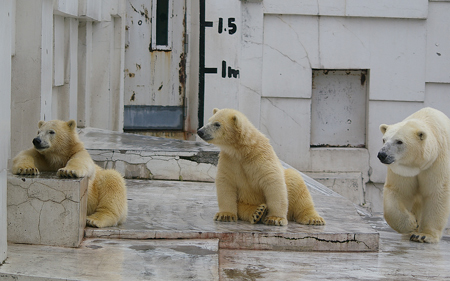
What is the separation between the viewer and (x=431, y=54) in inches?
327

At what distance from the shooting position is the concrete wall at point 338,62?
820 centimetres

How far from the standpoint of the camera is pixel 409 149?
463 centimetres

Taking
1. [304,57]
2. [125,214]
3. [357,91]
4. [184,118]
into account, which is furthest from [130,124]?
[125,214]

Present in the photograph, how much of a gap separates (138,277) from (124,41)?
5.46 m

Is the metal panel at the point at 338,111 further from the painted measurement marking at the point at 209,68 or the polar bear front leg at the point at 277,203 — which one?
the polar bear front leg at the point at 277,203

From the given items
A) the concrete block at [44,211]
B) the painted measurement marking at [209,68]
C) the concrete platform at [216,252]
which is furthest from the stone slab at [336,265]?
the painted measurement marking at [209,68]

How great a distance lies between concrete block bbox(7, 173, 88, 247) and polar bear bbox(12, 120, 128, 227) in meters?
0.25

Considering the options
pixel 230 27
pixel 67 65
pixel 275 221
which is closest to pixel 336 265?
pixel 275 221

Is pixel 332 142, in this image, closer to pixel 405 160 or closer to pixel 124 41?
pixel 124 41

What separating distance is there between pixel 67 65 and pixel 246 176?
10.5ft

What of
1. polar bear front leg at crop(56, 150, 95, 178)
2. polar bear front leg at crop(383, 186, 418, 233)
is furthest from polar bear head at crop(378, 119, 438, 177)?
polar bear front leg at crop(56, 150, 95, 178)

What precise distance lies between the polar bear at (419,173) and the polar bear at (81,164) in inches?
73.1

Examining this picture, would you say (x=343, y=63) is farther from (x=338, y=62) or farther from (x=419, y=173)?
(x=419, y=173)

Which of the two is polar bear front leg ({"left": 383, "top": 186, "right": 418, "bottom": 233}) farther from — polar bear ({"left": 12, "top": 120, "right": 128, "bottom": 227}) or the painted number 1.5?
the painted number 1.5
